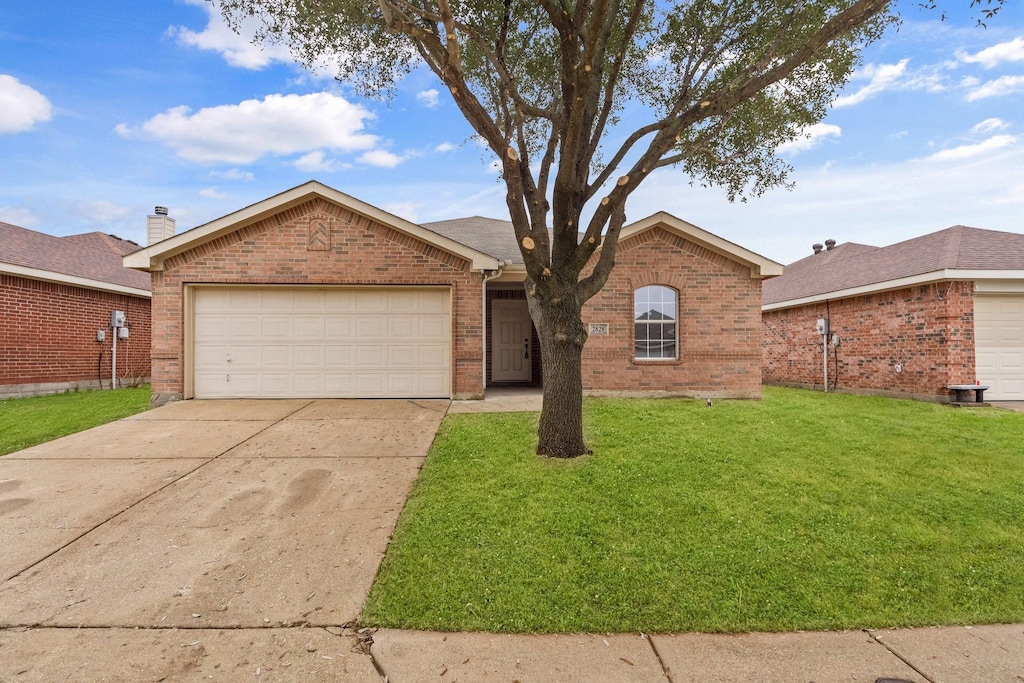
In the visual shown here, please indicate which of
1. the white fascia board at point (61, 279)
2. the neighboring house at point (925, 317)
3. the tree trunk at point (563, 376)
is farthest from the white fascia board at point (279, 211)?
the neighboring house at point (925, 317)

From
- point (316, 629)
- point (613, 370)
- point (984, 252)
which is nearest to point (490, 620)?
point (316, 629)

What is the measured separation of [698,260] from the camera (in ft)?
34.1

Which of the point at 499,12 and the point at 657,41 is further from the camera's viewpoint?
the point at 657,41

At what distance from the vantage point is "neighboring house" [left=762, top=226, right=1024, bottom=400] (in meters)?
10.4

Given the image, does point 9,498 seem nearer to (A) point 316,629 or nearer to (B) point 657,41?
(A) point 316,629

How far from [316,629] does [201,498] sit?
253cm

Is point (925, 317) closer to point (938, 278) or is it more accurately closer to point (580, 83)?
point (938, 278)

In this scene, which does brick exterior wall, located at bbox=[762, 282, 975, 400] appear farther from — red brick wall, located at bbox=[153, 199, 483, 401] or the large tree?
red brick wall, located at bbox=[153, 199, 483, 401]

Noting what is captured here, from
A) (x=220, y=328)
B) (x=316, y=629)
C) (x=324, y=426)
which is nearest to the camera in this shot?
(x=316, y=629)

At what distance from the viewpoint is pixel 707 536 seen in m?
3.70

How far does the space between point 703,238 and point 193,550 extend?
10235 millimetres

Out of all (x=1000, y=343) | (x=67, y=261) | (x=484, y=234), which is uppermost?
(x=484, y=234)

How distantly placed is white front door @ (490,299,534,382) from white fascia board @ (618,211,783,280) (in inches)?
160

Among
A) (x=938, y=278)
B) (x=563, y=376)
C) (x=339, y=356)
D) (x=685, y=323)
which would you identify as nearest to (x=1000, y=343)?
(x=938, y=278)
